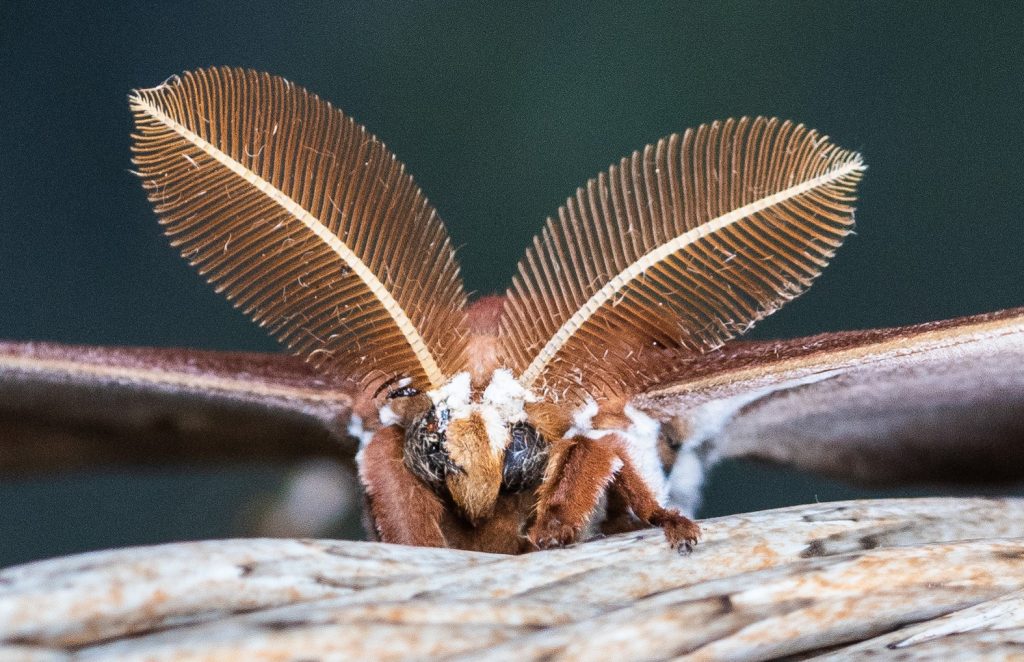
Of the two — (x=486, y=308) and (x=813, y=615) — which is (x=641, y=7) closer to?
(x=486, y=308)

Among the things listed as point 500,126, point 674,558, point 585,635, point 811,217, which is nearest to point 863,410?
point 811,217

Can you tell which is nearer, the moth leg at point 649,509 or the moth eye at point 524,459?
the moth leg at point 649,509

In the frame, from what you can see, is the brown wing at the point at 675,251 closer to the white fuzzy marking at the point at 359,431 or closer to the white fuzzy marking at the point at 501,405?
the white fuzzy marking at the point at 501,405

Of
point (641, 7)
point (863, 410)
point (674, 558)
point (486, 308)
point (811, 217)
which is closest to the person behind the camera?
point (674, 558)

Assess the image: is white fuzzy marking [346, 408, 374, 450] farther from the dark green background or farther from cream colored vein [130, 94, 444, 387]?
the dark green background

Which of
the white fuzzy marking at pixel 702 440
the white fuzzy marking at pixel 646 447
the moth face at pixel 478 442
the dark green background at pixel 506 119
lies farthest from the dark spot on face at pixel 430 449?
the dark green background at pixel 506 119

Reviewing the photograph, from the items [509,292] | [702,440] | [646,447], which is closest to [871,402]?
[702,440]

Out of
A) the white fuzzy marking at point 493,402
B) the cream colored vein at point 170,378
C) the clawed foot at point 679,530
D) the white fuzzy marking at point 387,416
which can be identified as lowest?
the clawed foot at point 679,530
